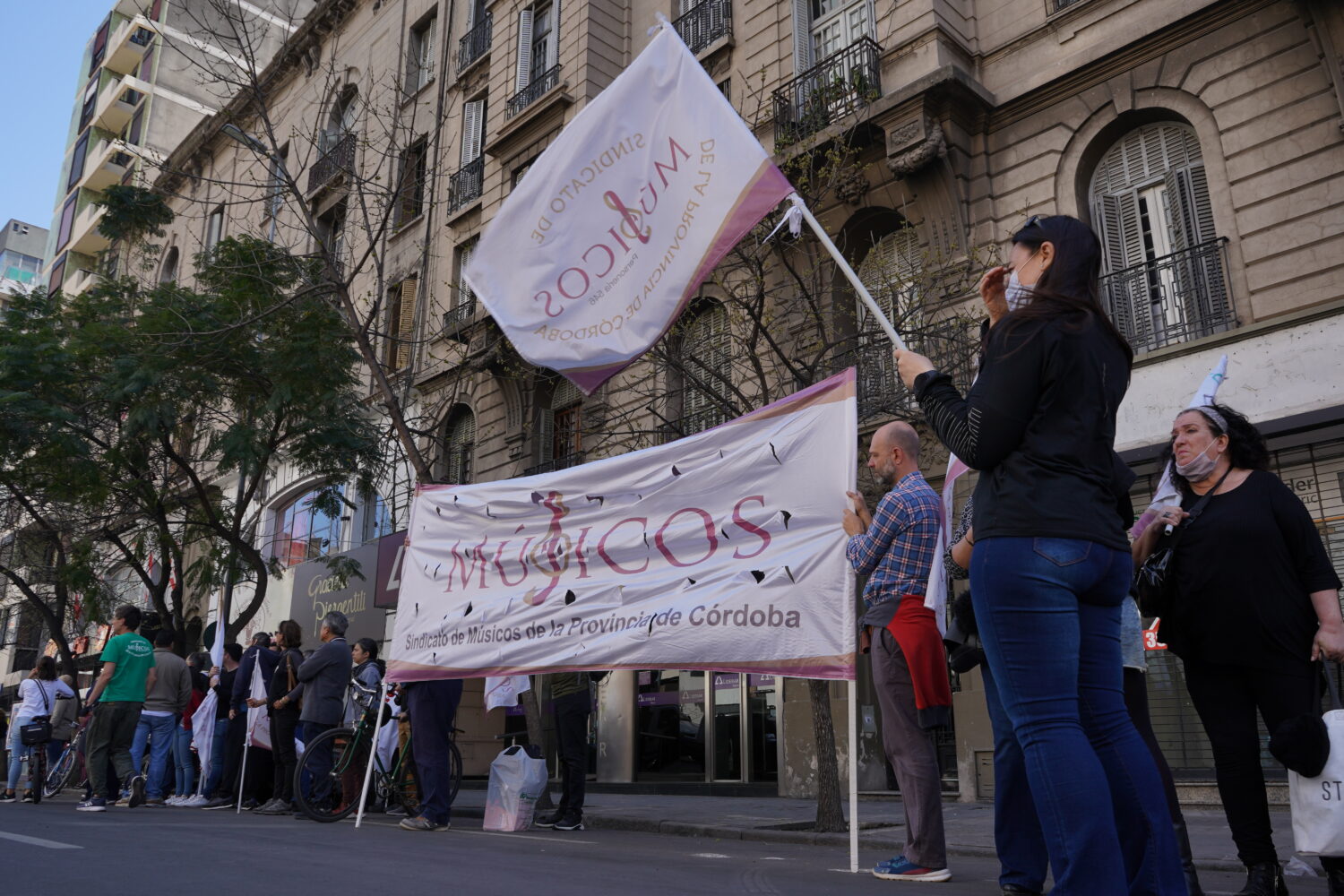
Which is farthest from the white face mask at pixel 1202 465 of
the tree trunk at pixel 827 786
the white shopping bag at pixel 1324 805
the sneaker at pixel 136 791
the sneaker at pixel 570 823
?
the sneaker at pixel 136 791

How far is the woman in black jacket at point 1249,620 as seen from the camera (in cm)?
393

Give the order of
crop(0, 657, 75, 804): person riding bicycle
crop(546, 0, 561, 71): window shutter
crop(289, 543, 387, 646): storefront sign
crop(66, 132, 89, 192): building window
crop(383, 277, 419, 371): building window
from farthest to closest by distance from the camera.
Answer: crop(66, 132, 89, 192): building window → crop(383, 277, 419, 371): building window → crop(289, 543, 387, 646): storefront sign → crop(546, 0, 561, 71): window shutter → crop(0, 657, 75, 804): person riding bicycle

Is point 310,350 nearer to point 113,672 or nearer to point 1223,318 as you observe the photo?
point 113,672

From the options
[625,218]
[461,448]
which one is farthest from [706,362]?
[461,448]

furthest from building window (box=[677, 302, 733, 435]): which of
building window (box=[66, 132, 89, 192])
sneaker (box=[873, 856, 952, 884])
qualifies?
building window (box=[66, 132, 89, 192])

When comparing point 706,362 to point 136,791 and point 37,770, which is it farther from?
point 37,770

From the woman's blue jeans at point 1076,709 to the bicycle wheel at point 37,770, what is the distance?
11603 millimetres

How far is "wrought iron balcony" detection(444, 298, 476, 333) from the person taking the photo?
20.2 metres

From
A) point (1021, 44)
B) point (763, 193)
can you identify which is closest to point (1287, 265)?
point (1021, 44)

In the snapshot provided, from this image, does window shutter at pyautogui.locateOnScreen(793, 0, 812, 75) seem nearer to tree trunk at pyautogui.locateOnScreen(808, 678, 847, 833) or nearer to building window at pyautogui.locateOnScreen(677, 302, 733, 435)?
building window at pyautogui.locateOnScreen(677, 302, 733, 435)

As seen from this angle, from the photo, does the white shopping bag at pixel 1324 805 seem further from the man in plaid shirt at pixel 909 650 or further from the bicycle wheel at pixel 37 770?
the bicycle wheel at pixel 37 770

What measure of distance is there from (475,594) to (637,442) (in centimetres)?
730

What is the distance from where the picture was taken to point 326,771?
9.05m

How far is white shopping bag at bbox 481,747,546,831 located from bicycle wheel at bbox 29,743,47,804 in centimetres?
613
